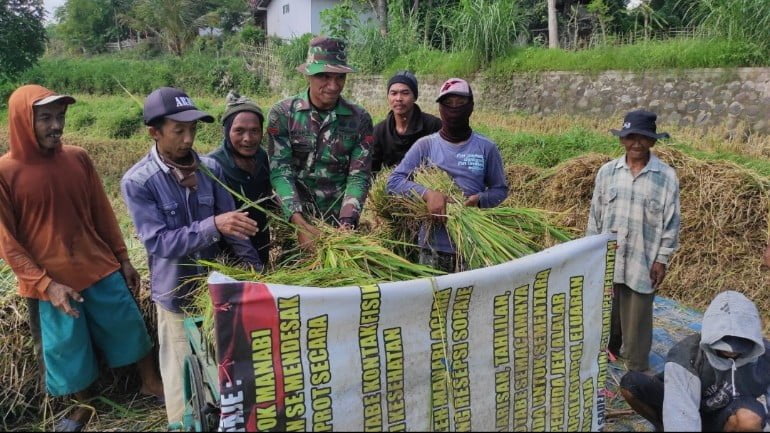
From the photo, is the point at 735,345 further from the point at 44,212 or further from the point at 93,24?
the point at 93,24

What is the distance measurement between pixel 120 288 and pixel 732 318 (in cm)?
283

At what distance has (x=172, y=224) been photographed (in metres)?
2.34

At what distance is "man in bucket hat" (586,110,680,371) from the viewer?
3264 millimetres

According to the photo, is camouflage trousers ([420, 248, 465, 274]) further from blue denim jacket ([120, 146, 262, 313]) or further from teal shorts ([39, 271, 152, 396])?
teal shorts ([39, 271, 152, 396])

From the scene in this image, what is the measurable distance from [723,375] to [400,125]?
7.87ft

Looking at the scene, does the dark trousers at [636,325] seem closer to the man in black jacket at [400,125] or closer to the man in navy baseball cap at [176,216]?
the man in black jacket at [400,125]

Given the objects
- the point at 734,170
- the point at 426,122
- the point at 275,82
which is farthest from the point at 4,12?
the point at 734,170

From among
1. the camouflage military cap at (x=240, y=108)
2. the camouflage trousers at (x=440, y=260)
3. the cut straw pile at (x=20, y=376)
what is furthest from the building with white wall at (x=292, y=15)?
the camouflage trousers at (x=440, y=260)

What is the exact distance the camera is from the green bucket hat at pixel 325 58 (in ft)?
9.14

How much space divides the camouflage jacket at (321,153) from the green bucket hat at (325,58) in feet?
0.60

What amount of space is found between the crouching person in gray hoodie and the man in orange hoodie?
8.41ft

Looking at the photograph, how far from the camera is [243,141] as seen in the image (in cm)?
287

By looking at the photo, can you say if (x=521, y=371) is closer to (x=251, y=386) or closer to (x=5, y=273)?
(x=251, y=386)

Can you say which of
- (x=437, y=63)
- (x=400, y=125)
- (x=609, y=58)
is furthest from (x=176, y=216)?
(x=437, y=63)
